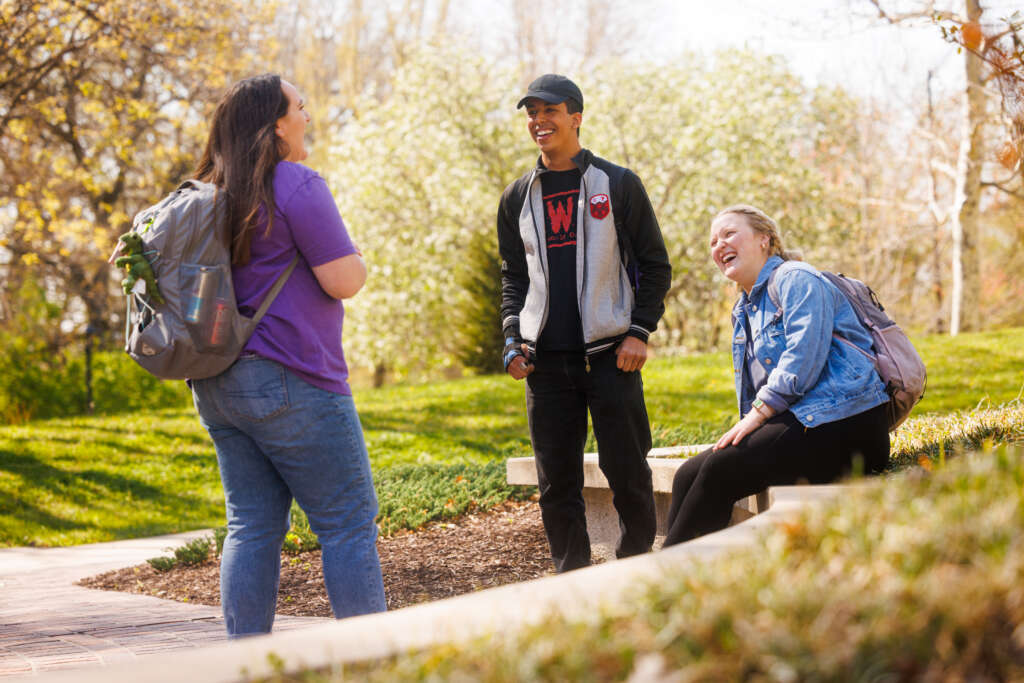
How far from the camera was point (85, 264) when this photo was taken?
19859 mm

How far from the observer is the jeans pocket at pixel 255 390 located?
9.42 feet

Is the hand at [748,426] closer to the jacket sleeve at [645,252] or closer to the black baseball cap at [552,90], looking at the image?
the jacket sleeve at [645,252]

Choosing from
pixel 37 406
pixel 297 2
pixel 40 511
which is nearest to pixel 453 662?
pixel 40 511

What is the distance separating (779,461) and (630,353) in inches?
28.5

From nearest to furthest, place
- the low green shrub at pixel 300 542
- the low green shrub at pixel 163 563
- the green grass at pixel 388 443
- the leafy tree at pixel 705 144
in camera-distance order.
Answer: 1. the low green shrub at pixel 300 542
2. the low green shrub at pixel 163 563
3. the green grass at pixel 388 443
4. the leafy tree at pixel 705 144

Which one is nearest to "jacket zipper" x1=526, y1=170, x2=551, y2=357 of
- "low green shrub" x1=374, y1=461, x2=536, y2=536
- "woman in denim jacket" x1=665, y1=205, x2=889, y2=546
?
"woman in denim jacket" x1=665, y1=205, x2=889, y2=546

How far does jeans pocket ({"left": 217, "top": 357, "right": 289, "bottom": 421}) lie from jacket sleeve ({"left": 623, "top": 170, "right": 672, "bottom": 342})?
1.59 meters

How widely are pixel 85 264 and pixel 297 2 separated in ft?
49.7

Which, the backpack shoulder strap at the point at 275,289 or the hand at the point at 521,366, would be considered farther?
the hand at the point at 521,366

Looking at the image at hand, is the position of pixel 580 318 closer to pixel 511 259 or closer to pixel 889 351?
pixel 511 259

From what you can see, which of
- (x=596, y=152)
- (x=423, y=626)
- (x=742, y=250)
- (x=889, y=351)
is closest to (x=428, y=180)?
(x=596, y=152)

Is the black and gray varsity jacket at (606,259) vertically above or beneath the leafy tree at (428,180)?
beneath

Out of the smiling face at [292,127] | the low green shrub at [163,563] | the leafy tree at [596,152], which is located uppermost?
the leafy tree at [596,152]

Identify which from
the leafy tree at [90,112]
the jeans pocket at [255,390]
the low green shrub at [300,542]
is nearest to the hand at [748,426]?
the jeans pocket at [255,390]
